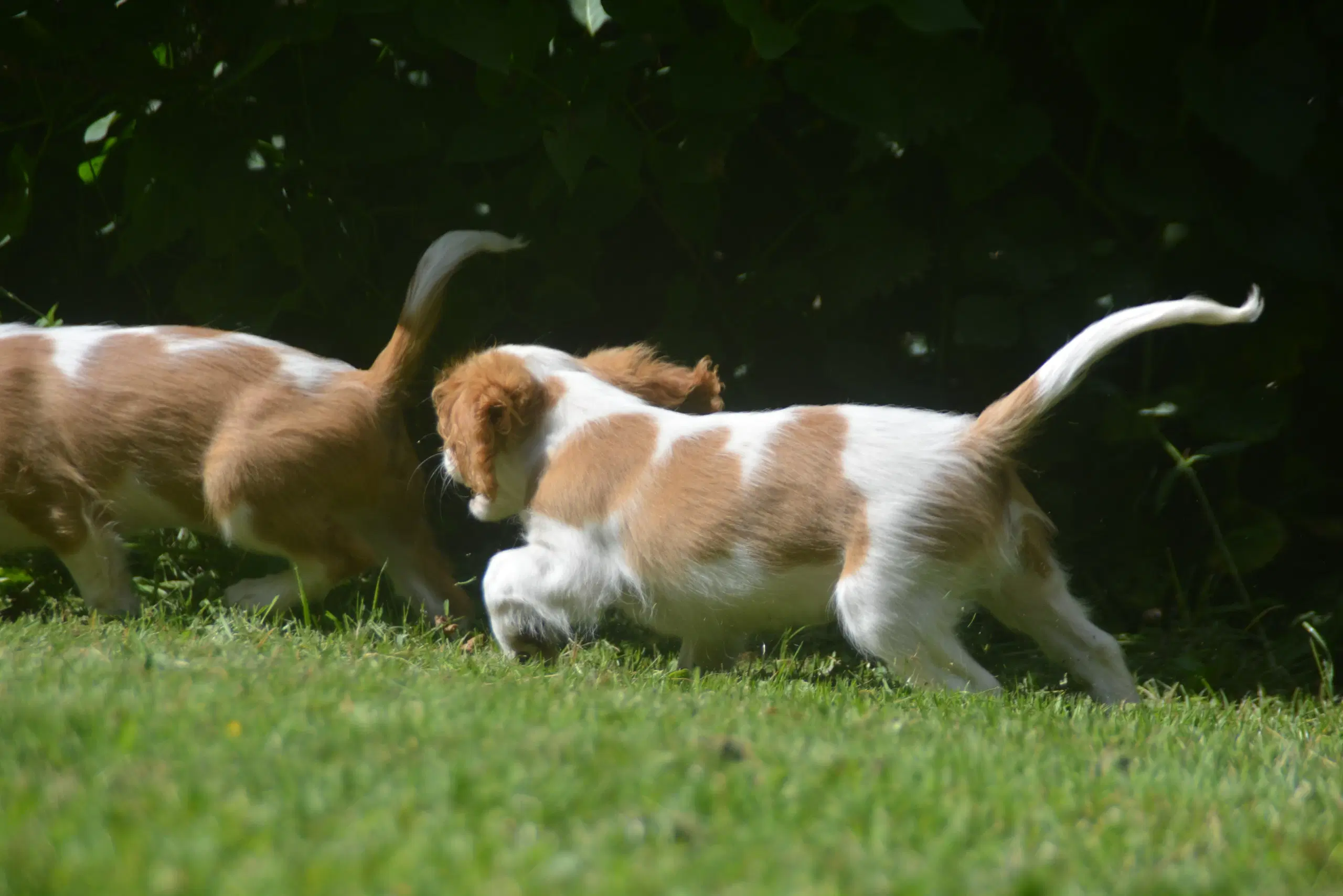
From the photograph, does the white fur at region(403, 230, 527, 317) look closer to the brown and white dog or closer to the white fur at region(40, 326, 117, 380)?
the brown and white dog

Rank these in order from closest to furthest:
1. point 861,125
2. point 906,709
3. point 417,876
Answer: point 417,876, point 906,709, point 861,125

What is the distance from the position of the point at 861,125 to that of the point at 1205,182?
1.04 m

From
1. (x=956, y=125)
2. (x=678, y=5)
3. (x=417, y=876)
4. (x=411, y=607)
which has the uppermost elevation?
(x=678, y=5)

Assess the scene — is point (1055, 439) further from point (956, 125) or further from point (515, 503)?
point (515, 503)

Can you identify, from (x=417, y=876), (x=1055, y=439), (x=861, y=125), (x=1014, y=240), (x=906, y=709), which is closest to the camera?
(x=417, y=876)

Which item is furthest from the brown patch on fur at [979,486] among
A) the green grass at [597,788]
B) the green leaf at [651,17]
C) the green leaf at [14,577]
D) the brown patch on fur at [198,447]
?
the green leaf at [14,577]

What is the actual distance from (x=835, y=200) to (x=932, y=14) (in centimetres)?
96

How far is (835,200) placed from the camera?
13.7 ft

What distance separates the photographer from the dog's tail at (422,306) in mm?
3691

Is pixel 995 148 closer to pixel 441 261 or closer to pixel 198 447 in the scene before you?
pixel 441 261

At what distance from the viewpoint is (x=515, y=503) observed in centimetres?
363

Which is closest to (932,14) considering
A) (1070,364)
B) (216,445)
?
(1070,364)

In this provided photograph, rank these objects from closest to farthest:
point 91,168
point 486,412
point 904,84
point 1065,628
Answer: point 1065,628 < point 486,412 < point 904,84 < point 91,168

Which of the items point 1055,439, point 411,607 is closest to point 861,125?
→ point 1055,439
